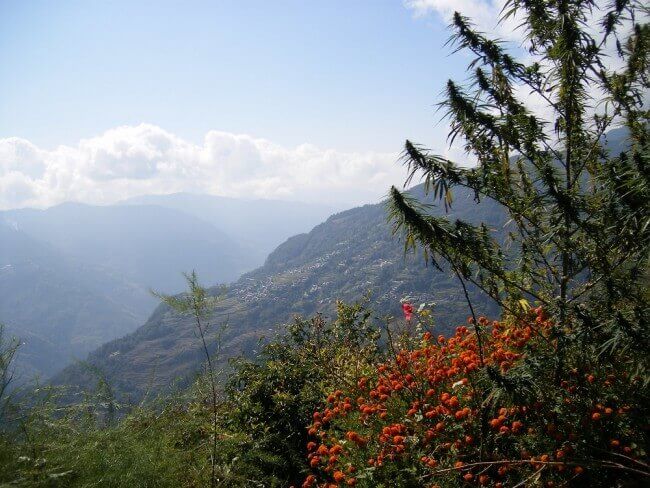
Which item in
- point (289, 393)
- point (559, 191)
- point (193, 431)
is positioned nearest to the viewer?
point (559, 191)

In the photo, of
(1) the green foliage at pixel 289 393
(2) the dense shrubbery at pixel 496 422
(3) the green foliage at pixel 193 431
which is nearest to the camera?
(3) the green foliage at pixel 193 431

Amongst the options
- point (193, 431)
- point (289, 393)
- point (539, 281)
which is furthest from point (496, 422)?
point (193, 431)

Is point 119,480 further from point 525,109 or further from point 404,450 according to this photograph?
point 525,109

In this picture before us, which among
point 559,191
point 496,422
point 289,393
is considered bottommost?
point 289,393

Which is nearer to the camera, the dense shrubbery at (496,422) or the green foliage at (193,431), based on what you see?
the green foliage at (193,431)

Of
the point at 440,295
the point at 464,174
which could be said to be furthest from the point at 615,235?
the point at 440,295

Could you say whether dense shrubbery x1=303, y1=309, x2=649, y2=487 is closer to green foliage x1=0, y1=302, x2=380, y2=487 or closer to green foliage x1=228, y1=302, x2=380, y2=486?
green foliage x1=228, y1=302, x2=380, y2=486

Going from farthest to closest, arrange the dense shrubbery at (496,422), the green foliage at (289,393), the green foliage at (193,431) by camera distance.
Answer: the green foliage at (289,393)
the dense shrubbery at (496,422)
the green foliage at (193,431)

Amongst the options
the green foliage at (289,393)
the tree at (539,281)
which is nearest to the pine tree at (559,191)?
the tree at (539,281)

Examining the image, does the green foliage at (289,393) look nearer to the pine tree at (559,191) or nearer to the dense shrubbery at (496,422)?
the dense shrubbery at (496,422)

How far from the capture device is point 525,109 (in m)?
4.15

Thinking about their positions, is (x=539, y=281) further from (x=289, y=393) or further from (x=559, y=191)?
(x=289, y=393)

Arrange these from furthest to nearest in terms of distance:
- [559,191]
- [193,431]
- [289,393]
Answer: [289,393]
[193,431]
[559,191]

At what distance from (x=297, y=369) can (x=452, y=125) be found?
3.99 metres
